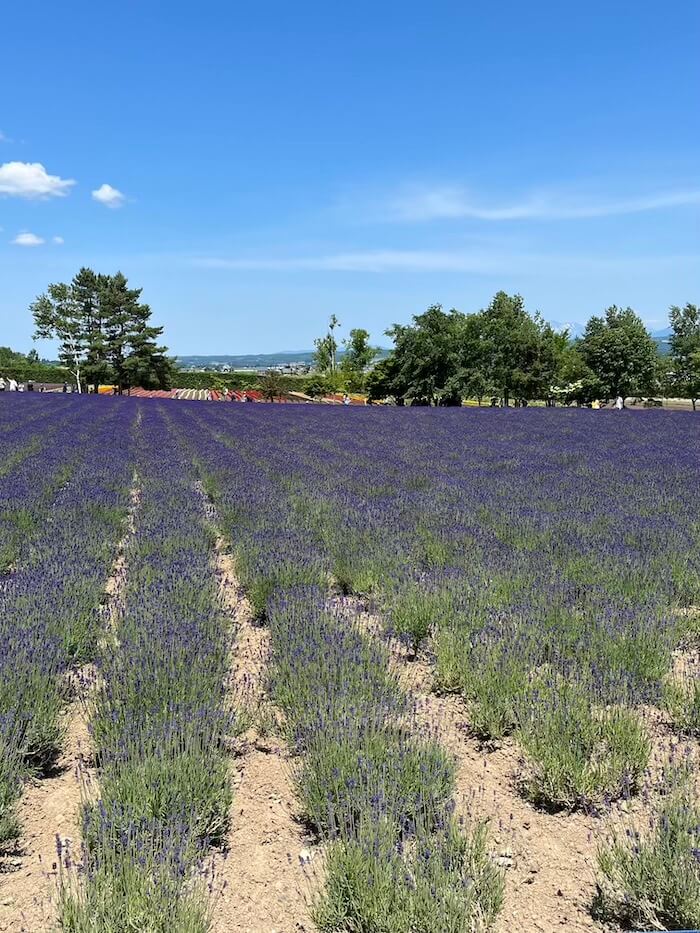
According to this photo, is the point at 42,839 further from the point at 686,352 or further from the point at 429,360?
the point at 686,352

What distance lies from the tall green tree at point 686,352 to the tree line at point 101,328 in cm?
4514

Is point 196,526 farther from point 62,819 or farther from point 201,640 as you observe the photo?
point 62,819

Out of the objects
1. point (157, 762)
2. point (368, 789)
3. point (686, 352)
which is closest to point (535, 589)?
point (368, 789)

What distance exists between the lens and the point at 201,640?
365cm

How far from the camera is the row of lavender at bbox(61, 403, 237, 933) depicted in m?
1.90

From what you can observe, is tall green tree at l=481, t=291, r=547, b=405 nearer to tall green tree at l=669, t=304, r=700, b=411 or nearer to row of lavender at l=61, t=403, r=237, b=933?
tall green tree at l=669, t=304, r=700, b=411

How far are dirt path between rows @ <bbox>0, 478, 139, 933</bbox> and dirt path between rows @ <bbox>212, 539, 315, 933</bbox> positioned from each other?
545 millimetres

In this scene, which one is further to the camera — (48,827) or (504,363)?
(504,363)

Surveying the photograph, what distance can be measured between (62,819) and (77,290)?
6482 cm

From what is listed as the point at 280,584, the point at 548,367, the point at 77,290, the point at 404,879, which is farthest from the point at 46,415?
the point at 77,290

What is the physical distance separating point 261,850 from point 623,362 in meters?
52.8

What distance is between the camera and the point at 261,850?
248 centimetres

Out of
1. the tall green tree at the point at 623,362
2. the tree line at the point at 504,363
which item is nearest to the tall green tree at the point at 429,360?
the tree line at the point at 504,363

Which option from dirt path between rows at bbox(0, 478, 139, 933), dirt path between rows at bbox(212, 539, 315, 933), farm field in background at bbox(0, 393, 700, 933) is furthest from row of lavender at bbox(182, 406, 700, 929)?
dirt path between rows at bbox(0, 478, 139, 933)
